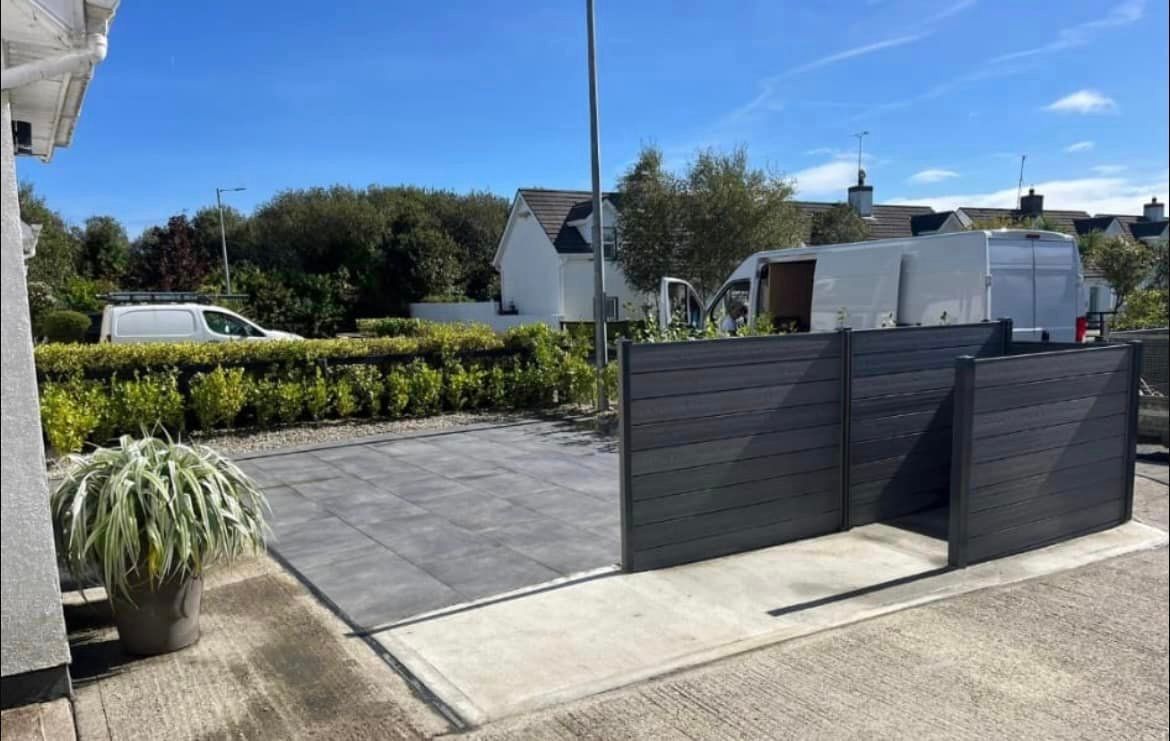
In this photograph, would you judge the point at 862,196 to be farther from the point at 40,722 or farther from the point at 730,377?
the point at 40,722

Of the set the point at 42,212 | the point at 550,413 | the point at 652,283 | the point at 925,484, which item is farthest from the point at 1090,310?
the point at 42,212

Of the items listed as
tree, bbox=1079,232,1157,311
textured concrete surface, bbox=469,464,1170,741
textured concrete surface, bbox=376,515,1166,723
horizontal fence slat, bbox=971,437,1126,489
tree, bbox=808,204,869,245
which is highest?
tree, bbox=808,204,869,245

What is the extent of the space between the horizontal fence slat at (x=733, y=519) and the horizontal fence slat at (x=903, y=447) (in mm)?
369

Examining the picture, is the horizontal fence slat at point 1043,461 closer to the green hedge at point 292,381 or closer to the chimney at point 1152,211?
the green hedge at point 292,381

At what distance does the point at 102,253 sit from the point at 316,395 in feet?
103

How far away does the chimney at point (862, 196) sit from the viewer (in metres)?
29.5

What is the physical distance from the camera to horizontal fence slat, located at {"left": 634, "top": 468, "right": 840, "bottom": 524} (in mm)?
5016

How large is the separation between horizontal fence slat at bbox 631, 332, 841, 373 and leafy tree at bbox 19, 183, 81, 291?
2314 cm

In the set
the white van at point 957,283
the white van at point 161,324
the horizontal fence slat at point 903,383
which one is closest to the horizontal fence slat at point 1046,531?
the horizontal fence slat at point 903,383

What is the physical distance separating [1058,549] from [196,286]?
35488 millimetres

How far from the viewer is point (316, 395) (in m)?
10.5

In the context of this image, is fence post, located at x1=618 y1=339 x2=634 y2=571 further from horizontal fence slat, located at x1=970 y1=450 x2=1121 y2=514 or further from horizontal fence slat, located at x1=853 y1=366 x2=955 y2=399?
horizontal fence slat, located at x1=970 y1=450 x2=1121 y2=514

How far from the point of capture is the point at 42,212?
27953 mm

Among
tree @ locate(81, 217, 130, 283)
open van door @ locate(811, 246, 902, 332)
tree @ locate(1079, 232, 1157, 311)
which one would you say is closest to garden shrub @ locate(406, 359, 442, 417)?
open van door @ locate(811, 246, 902, 332)
